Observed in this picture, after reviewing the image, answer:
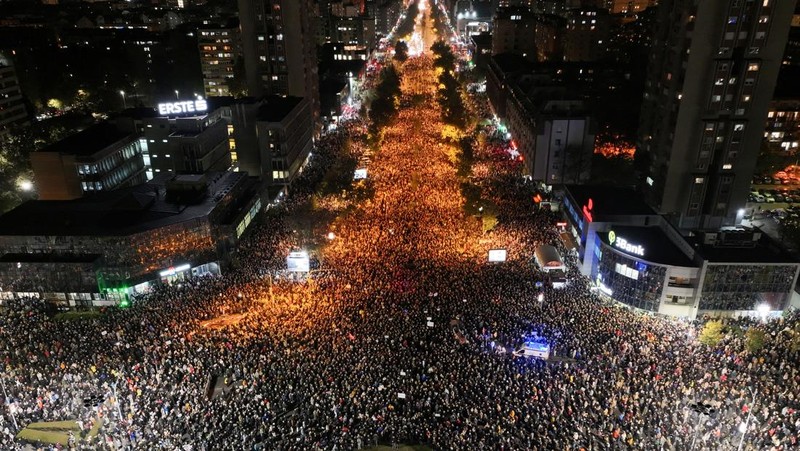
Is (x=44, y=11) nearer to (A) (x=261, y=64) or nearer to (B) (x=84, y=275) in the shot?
(A) (x=261, y=64)

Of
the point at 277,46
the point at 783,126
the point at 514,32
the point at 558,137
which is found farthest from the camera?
the point at 514,32

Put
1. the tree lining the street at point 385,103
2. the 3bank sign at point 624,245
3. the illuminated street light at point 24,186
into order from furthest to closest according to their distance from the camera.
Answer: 1. the tree lining the street at point 385,103
2. the illuminated street light at point 24,186
3. the 3bank sign at point 624,245

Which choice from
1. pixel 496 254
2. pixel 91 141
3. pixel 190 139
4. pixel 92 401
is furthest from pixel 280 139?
pixel 92 401

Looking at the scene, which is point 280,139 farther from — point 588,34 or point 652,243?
point 588,34

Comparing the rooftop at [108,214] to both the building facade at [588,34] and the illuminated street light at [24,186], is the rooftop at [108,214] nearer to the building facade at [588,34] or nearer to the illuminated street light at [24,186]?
the illuminated street light at [24,186]

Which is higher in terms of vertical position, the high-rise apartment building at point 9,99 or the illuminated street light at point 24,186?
the high-rise apartment building at point 9,99

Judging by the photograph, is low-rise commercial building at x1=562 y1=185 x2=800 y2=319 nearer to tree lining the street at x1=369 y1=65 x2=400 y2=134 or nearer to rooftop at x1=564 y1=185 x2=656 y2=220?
rooftop at x1=564 y1=185 x2=656 y2=220

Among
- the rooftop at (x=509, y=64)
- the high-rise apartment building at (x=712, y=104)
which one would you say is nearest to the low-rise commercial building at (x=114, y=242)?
the high-rise apartment building at (x=712, y=104)

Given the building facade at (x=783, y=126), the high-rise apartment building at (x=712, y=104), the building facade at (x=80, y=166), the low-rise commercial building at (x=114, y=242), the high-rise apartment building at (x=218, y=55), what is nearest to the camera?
the low-rise commercial building at (x=114, y=242)
